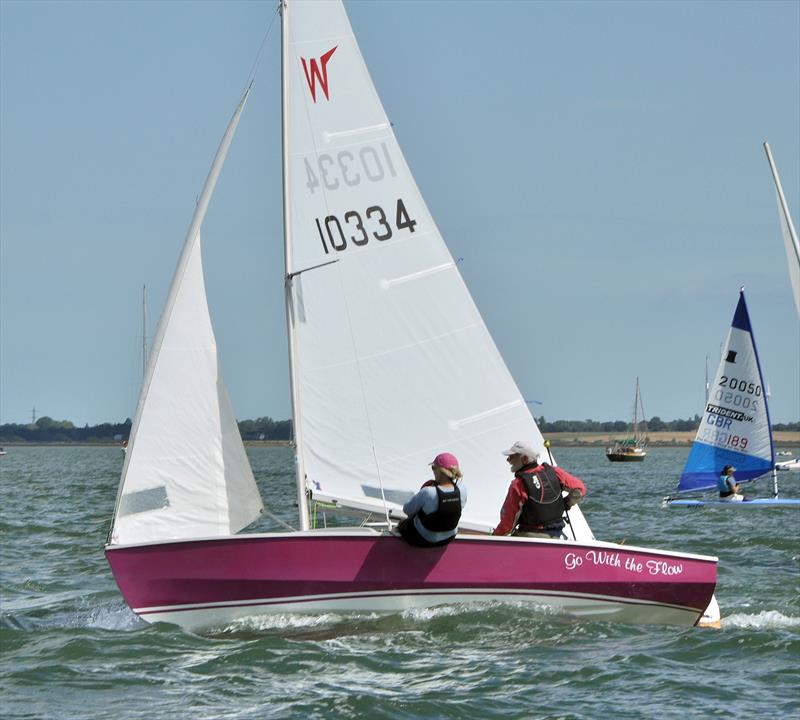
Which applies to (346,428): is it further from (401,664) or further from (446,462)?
(401,664)

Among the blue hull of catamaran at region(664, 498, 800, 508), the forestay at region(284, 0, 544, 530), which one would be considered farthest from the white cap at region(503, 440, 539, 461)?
the blue hull of catamaran at region(664, 498, 800, 508)

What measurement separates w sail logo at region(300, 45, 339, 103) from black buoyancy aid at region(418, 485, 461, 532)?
3624 mm

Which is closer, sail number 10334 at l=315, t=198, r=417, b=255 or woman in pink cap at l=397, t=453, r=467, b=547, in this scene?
woman in pink cap at l=397, t=453, r=467, b=547

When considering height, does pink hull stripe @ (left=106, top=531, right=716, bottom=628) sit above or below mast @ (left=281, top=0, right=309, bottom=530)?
below

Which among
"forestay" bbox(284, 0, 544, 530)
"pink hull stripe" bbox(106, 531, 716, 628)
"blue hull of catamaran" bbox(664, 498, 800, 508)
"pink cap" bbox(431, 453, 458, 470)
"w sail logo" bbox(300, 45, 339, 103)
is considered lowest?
"blue hull of catamaran" bbox(664, 498, 800, 508)

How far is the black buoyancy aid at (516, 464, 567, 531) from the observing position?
36.8ft

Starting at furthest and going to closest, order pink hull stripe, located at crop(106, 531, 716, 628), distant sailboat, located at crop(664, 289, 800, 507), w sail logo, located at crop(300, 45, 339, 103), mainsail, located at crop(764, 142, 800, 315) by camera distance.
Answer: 1. distant sailboat, located at crop(664, 289, 800, 507)
2. mainsail, located at crop(764, 142, 800, 315)
3. w sail logo, located at crop(300, 45, 339, 103)
4. pink hull stripe, located at crop(106, 531, 716, 628)

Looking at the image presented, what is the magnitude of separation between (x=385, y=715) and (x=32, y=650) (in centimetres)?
344

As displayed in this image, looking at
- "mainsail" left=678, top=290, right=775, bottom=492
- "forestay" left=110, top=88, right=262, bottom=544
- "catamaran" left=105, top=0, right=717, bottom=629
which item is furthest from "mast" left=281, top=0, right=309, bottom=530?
"mainsail" left=678, top=290, right=775, bottom=492

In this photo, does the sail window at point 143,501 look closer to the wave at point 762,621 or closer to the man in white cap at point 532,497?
the man in white cap at point 532,497

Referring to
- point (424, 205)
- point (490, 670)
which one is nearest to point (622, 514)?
point (424, 205)

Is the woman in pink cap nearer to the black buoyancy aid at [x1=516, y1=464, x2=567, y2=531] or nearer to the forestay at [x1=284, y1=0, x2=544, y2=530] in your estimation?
the black buoyancy aid at [x1=516, y1=464, x2=567, y2=531]

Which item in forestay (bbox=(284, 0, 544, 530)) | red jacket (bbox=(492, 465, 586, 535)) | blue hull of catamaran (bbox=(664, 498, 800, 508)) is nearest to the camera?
red jacket (bbox=(492, 465, 586, 535))

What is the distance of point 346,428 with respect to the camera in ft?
38.7
